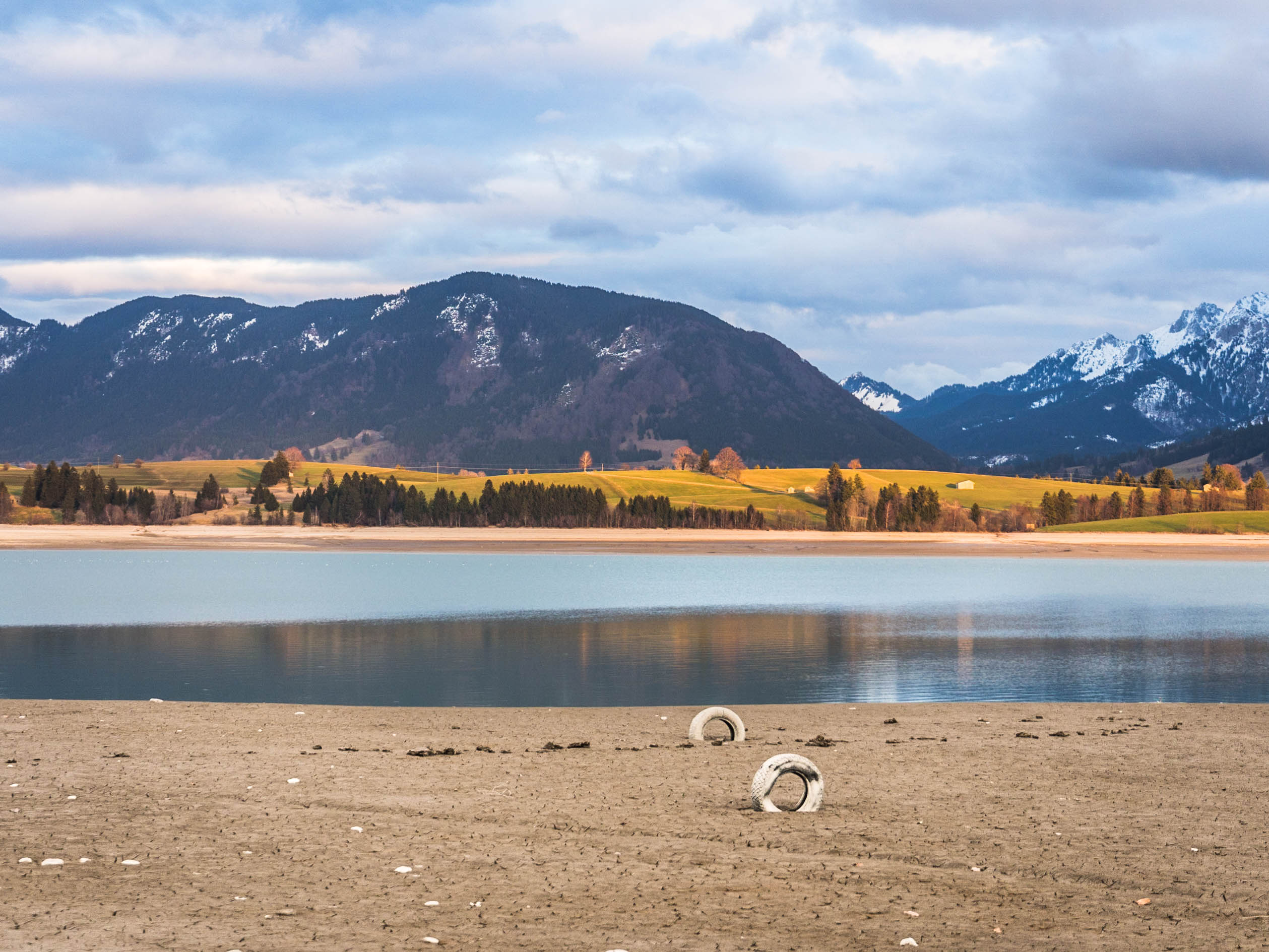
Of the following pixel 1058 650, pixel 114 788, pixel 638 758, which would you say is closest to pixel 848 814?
pixel 638 758

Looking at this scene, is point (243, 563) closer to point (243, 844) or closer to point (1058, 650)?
point (1058, 650)

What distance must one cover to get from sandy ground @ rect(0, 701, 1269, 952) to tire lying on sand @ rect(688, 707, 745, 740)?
0.93ft

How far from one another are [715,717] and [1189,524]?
16158cm

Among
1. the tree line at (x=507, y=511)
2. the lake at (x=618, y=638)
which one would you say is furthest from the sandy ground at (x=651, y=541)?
the lake at (x=618, y=638)

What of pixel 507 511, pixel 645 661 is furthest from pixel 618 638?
pixel 507 511

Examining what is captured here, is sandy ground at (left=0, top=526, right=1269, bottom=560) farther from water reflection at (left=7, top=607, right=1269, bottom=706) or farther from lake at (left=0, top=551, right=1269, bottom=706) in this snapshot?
water reflection at (left=7, top=607, right=1269, bottom=706)

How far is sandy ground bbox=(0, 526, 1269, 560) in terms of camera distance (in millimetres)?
132125

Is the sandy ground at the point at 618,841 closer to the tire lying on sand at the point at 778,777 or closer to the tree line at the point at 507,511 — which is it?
the tire lying on sand at the point at 778,777

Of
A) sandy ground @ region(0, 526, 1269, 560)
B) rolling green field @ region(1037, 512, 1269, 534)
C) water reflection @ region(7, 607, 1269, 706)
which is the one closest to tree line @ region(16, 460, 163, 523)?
sandy ground @ region(0, 526, 1269, 560)

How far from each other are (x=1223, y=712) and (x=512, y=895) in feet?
70.3

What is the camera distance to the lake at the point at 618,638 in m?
33.5

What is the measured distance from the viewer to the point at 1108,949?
11.2m

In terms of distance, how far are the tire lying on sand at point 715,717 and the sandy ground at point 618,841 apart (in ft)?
0.93

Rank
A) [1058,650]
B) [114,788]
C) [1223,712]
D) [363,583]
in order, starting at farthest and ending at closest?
1. [363,583]
2. [1058,650]
3. [1223,712]
4. [114,788]
